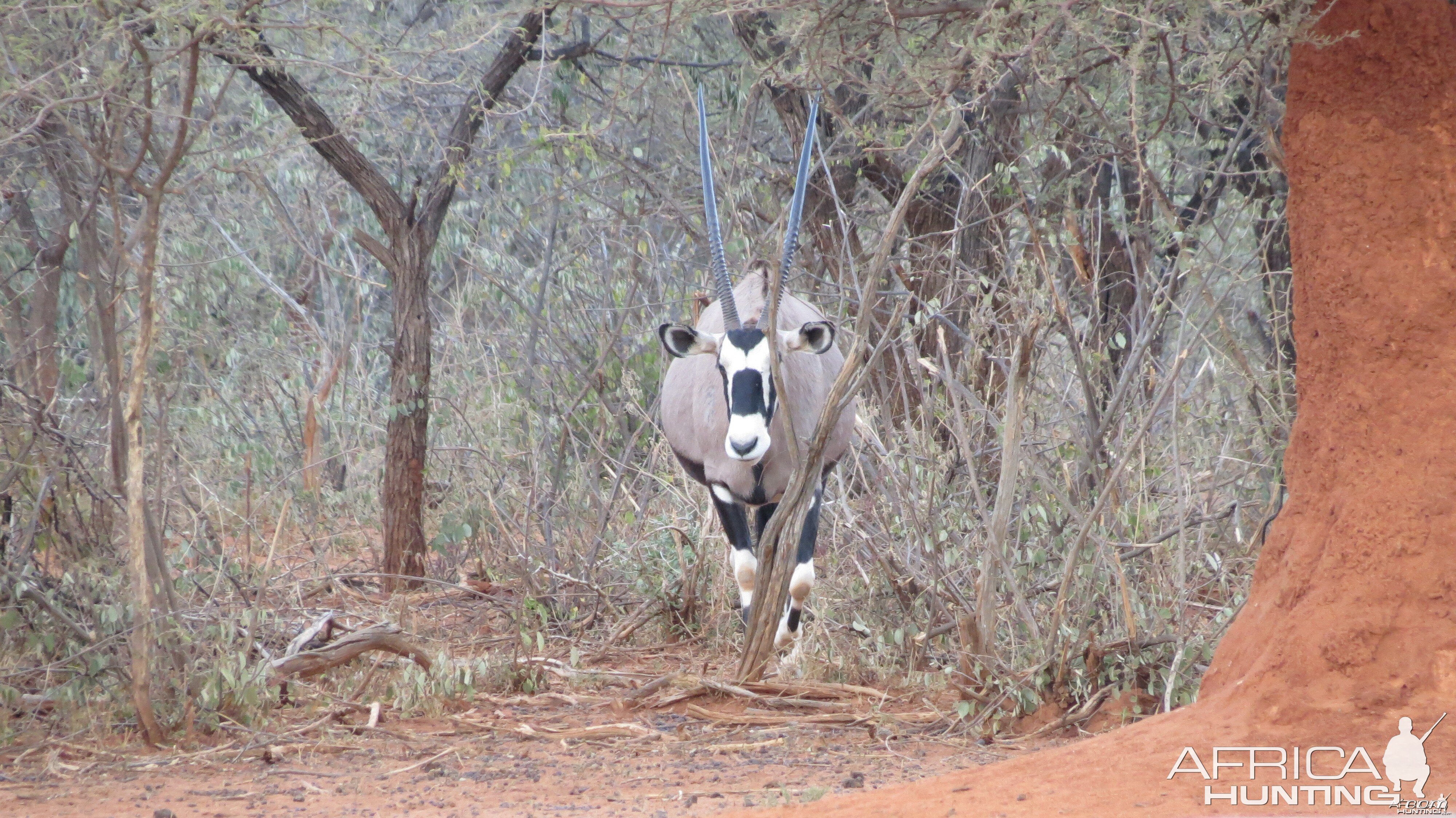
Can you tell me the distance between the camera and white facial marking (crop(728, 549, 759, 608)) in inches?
240

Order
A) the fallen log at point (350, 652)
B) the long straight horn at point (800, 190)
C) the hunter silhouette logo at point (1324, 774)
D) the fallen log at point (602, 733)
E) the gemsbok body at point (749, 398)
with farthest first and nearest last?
the gemsbok body at point (749, 398) → the long straight horn at point (800, 190) → the fallen log at point (350, 652) → the fallen log at point (602, 733) → the hunter silhouette logo at point (1324, 774)

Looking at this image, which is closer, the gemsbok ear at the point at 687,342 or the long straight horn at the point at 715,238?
the long straight horn at the point at 715,238

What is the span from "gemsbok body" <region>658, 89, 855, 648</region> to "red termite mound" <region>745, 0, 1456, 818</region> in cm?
208

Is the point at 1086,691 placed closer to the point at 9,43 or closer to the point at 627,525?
the point at 627,525

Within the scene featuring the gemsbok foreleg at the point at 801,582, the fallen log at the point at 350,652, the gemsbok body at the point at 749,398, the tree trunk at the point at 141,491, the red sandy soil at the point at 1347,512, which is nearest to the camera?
the red sandy soil at the point at 1347,512

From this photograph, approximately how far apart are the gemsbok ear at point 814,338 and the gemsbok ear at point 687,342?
0.35m

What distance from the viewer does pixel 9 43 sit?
421 cm

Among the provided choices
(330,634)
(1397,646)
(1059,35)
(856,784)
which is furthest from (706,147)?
(1397,646)

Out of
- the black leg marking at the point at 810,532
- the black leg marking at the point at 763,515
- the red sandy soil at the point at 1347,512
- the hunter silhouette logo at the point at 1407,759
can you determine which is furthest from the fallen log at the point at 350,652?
the hunter silhouette logo at the point at 1407,759

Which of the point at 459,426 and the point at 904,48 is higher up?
the point at 904,48

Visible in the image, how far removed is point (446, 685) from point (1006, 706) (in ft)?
6.72

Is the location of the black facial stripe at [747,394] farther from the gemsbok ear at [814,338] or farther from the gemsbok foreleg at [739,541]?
the gemsbok foreleg at [739,541]

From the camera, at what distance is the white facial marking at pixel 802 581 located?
20.0 feet

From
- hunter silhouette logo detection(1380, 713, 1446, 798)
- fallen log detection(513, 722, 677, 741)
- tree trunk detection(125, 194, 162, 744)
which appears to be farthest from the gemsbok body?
hunter silhouette logo detection(1380, 713, 1446, 798)
